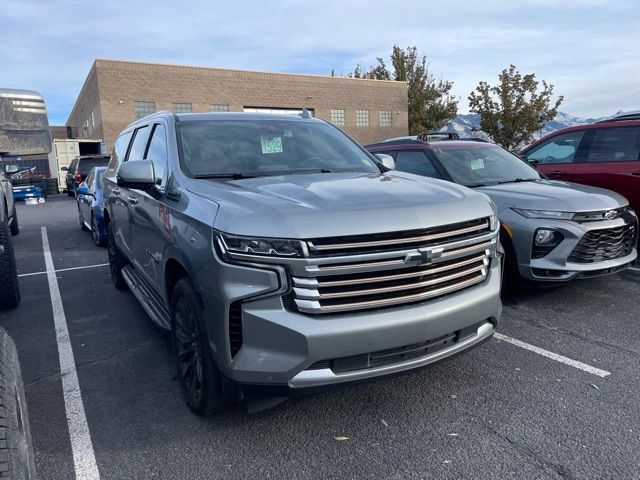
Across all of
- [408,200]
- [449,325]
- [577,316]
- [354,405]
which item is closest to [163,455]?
[354,405]

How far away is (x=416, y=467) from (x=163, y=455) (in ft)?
4.51

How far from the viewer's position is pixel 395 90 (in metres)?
40.8

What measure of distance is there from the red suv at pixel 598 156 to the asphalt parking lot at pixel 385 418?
269 cm

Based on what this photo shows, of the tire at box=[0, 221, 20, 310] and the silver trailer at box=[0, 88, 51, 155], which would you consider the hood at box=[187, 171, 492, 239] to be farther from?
the silver trailer at box=[0, 88, 51, 155]

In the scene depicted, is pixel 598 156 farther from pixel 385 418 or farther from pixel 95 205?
pixel 95 205

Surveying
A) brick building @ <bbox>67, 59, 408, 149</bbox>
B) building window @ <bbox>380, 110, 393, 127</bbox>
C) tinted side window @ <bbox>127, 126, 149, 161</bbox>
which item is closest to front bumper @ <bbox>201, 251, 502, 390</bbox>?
tinted side window @ <bbox>127, 126, 149, 161</bbox>

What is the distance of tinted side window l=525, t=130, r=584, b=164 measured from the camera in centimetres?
723

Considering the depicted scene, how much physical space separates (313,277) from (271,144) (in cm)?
175

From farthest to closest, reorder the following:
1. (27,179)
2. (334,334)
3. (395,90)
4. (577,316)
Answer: (395,90) → (27,179) → (577,316) → (334,334)

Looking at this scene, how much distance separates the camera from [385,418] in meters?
2.99

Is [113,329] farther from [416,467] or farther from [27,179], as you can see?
[27,179]

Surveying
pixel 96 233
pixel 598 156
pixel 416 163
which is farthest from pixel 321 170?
pixel 96 233

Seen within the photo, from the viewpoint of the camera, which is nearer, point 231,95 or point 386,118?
point 231,95

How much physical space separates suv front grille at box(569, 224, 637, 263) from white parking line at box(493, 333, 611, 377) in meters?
1.20
